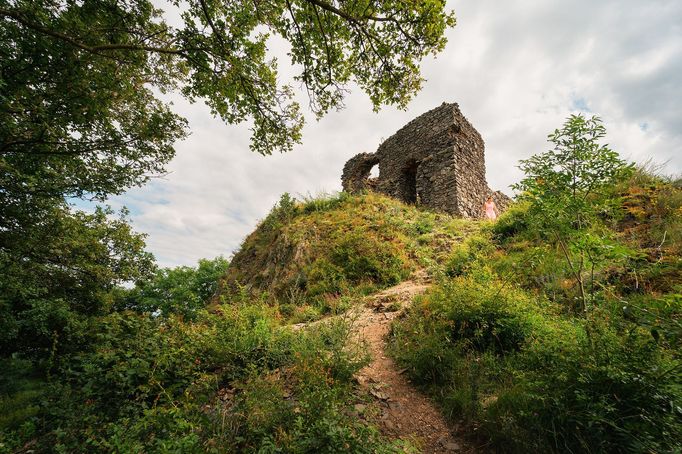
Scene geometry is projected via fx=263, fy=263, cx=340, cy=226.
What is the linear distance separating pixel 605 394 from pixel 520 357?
1.10 metres

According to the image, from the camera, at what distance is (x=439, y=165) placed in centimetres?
1169

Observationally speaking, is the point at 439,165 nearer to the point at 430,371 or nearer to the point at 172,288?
the point at 430,371

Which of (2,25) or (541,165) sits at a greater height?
(2,25)

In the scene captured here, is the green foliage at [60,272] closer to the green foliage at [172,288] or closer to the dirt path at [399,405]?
the dirt path at [399,405]

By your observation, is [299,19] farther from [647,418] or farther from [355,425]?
[647,418]

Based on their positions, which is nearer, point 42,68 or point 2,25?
point 2,25

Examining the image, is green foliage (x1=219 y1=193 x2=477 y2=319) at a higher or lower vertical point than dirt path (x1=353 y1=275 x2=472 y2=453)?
higher

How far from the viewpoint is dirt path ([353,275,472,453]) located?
102 inches

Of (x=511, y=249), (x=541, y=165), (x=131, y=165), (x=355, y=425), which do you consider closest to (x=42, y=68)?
(x=131, y=165)

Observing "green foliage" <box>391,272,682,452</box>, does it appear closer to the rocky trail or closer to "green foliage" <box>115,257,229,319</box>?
the rocky trail

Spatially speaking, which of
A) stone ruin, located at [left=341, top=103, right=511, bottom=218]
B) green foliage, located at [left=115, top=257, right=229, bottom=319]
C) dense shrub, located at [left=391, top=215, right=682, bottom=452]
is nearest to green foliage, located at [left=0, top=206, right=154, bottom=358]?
dense shrub, located at [left=391, top=215, right=682, bottom=452]

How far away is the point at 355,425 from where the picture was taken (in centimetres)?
236

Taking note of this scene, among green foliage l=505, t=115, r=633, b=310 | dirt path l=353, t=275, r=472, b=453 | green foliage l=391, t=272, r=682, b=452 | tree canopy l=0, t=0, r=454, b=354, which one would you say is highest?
tree canopy l=0, t=0, r=454, b=354

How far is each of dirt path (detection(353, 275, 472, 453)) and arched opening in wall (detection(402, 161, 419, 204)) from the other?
972 cm
